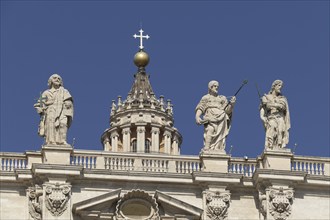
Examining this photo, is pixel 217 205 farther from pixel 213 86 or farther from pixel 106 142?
pixel 106 142

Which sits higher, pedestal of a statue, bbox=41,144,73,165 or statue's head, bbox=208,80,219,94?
statue's head, bbox=208,80,219,94

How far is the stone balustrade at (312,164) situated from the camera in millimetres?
54781

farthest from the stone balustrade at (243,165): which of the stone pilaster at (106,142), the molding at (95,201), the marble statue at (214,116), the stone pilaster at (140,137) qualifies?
the stone pilaster at (106,142)

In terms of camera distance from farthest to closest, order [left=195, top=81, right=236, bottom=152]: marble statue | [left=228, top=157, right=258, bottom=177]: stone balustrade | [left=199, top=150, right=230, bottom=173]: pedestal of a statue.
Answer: [left=195, top=81, right=236, bottom=152]: marble statue → [left=228, top=157, right=258, bottom=177]: stone balustrade → [left=199, top=150, right=230, bottom=173]: pedestal of a statue

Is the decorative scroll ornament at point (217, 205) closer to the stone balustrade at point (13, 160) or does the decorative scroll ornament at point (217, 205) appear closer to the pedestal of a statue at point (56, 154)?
the pedestal of a statue at point (56, 154)

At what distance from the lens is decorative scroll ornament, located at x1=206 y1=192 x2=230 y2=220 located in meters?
53.6

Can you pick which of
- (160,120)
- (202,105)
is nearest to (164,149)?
(160,120)

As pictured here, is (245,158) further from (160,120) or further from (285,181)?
(160,120)

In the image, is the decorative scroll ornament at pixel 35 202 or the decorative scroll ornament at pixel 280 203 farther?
the decorative scroll ornament at pixel 280 203

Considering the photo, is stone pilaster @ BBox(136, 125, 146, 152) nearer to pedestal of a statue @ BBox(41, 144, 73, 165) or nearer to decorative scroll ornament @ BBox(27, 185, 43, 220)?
pedestal of a statue @ BBox(41, 144, 73, 165)

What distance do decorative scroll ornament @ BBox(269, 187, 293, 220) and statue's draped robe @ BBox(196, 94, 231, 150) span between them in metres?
2.23

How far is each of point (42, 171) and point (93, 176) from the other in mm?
1573

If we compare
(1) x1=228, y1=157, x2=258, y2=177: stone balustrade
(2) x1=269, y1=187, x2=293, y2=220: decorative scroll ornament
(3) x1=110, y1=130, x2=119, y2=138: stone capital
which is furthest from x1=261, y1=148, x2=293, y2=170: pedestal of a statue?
(3) x1=110, y1=130, x2=119, y2=138: stone capital

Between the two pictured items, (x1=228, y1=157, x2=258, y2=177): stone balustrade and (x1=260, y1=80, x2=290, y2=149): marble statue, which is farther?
(x1=260, y1=80, x2=290, y2=149): marble statue
